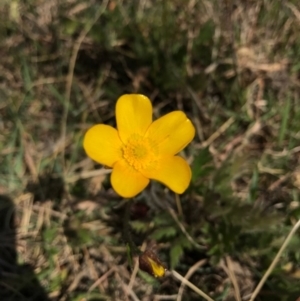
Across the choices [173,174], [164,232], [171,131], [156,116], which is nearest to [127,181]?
[173,174]

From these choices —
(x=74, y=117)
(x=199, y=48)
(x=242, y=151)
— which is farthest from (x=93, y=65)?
(x=242, y=151)

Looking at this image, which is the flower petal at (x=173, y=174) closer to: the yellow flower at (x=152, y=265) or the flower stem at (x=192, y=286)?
the yellow flower at (x=152, y=265)

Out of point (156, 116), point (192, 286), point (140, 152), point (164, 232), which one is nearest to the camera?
point (140, 152)

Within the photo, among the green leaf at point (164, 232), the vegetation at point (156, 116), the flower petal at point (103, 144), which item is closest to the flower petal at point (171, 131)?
the flower petal at point (103, 144)

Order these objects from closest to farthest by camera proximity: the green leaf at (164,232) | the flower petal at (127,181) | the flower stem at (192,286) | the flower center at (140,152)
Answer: the flower petal at (127,181) < the flower center at (140,152) < the flower stem at (192,286) < the green leaf at (164,232)

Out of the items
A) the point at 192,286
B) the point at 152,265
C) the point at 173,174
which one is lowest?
the point at 192,286

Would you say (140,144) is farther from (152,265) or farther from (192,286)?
(192,286)

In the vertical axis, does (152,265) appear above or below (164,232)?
above

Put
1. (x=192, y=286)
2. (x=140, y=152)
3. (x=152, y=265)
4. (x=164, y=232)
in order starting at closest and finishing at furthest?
(x=152, y=265) < (x=140, y=152) < (x=192, y=286) < (x=164, y=232)
